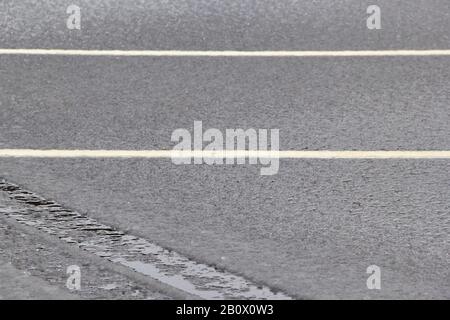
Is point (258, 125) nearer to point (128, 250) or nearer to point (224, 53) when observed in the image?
point (224, 53)

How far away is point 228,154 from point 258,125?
479 millimetres

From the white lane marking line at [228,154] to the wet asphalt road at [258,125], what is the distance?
0.08 m

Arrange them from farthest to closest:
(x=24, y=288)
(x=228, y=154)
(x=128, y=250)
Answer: (x=228, y=154), (x=128, y=250), (x=24, y=288)

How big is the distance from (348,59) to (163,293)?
383 cm

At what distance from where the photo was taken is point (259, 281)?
507 cm

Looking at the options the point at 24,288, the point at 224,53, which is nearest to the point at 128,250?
the point at 24,288

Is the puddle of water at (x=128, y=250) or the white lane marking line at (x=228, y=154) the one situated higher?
the white lane marking line at (x=228, y=154)

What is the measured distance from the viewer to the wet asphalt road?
5.44 m

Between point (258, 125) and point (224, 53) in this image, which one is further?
point (224, 53)

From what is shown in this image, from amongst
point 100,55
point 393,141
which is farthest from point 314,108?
point 100,55

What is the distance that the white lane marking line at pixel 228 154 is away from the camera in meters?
6.63

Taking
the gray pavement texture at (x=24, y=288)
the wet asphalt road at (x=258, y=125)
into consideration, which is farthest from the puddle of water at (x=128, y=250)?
the gray pavement texture at (x=24, y=288)

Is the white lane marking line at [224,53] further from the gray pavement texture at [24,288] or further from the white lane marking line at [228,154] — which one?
the gray pavement texture at [24,288]

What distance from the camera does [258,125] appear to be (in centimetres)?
707
